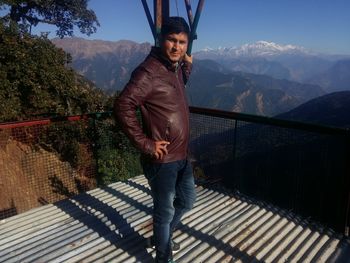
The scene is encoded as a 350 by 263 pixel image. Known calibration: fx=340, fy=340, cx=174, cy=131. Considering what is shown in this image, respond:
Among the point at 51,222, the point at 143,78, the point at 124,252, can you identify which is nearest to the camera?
the point at 143,78

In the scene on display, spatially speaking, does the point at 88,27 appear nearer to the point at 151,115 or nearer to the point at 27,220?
the point at 27,220

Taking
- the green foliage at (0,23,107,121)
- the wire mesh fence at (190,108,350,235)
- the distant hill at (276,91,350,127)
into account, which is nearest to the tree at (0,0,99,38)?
the green foliage at (0,23,107,121)

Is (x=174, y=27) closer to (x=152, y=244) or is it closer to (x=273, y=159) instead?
(x=152, y=244)

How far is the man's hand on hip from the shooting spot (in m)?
2.96

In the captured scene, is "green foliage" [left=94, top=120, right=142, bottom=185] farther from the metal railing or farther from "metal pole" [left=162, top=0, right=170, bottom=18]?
"metal pole" [left=162, top=0, right=170, bottom=18]

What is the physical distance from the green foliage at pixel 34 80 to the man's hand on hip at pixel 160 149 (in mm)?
9772

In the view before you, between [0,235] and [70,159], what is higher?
[0,235]

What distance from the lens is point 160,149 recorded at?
2.98 metres

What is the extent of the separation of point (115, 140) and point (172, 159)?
8.68 m

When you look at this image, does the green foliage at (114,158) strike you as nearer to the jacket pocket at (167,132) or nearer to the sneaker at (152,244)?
the sneaker at (152,244)

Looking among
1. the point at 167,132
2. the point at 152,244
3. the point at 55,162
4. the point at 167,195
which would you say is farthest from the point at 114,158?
the point at 167,132

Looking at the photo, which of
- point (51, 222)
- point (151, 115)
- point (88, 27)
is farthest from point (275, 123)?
point (88, 27)

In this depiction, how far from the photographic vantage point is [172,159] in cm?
312

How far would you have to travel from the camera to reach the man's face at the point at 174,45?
3.00 meters
